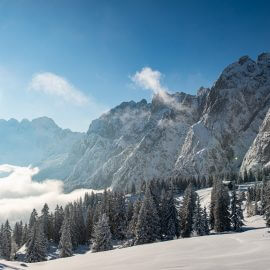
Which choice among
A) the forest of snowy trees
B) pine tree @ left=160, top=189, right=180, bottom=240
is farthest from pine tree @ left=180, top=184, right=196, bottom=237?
pine tree @ left=160, top=189, right=180, bottom=240

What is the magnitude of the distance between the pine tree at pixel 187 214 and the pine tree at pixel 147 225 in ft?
28.5

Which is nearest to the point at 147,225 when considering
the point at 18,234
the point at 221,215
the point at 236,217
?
the point at 221,215

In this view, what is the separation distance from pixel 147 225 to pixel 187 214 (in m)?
12.8

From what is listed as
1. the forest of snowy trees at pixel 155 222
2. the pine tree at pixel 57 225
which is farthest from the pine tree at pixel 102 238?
the pine tree at pixel 57 225

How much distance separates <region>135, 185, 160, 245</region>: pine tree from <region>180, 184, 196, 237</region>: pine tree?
8.70m

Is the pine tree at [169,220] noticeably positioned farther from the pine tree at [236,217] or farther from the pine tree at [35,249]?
the pine tree at [35,249]

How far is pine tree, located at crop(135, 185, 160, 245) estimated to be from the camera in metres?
76.9

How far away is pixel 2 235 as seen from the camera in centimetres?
10219

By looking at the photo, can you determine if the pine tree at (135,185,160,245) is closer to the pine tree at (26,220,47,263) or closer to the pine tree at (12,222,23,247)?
the pine tree at (26,220,47,263)

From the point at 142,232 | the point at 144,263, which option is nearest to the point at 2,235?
the point at 142,232

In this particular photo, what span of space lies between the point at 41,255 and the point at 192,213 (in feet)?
105

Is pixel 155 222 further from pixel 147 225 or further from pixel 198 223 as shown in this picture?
pixel 198 223

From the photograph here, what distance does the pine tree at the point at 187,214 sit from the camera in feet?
280

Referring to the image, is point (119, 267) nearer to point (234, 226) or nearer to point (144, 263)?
point (144, 263)
